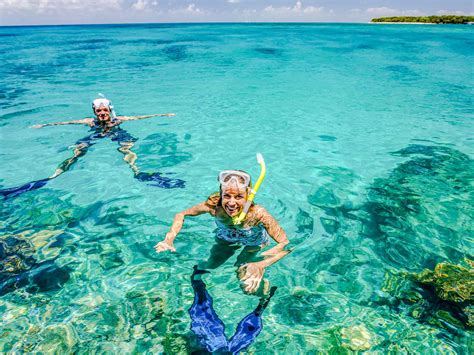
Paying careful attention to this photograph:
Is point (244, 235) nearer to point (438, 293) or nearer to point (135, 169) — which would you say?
point (438, 293)

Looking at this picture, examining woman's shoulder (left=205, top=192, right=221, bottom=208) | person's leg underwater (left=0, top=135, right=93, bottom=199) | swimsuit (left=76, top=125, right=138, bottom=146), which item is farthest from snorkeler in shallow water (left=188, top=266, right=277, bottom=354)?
swimsuit (left=76, top=125, right=138, bottom=146)

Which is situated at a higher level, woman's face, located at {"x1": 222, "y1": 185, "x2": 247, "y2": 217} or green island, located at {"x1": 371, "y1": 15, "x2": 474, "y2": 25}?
green island, located at {"x1": 371, "y1": 15, "x2": 474, "y2": 25}

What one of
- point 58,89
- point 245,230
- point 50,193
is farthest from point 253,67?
point 245,230

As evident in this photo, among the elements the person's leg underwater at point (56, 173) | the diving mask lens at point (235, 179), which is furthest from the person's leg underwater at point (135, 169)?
the diving mask lens at point (235, 179)

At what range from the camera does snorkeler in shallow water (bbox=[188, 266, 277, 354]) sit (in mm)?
3355

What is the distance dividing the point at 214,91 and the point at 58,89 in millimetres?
7941

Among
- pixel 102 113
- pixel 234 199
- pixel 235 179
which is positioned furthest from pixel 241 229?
pixel 102 113

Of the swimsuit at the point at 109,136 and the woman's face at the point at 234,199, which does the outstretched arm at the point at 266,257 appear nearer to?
the woman's face at the point at 234,199

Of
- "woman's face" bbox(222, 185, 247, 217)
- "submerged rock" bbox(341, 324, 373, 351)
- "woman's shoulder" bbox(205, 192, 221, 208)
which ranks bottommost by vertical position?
"submerged rock" bbox(341, 324, 373, 351)

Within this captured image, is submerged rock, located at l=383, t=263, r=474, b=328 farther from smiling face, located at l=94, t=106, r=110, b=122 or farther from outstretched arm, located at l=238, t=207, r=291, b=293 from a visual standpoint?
smiling face, located at l=94, t=106, r=110, b=122

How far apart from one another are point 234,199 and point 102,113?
6.09 metres

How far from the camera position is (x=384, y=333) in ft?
11.6

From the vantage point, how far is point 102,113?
27.1ft

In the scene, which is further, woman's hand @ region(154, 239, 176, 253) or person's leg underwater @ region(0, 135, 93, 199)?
person's leg underwater @ region(0, 135, 93, 199)
